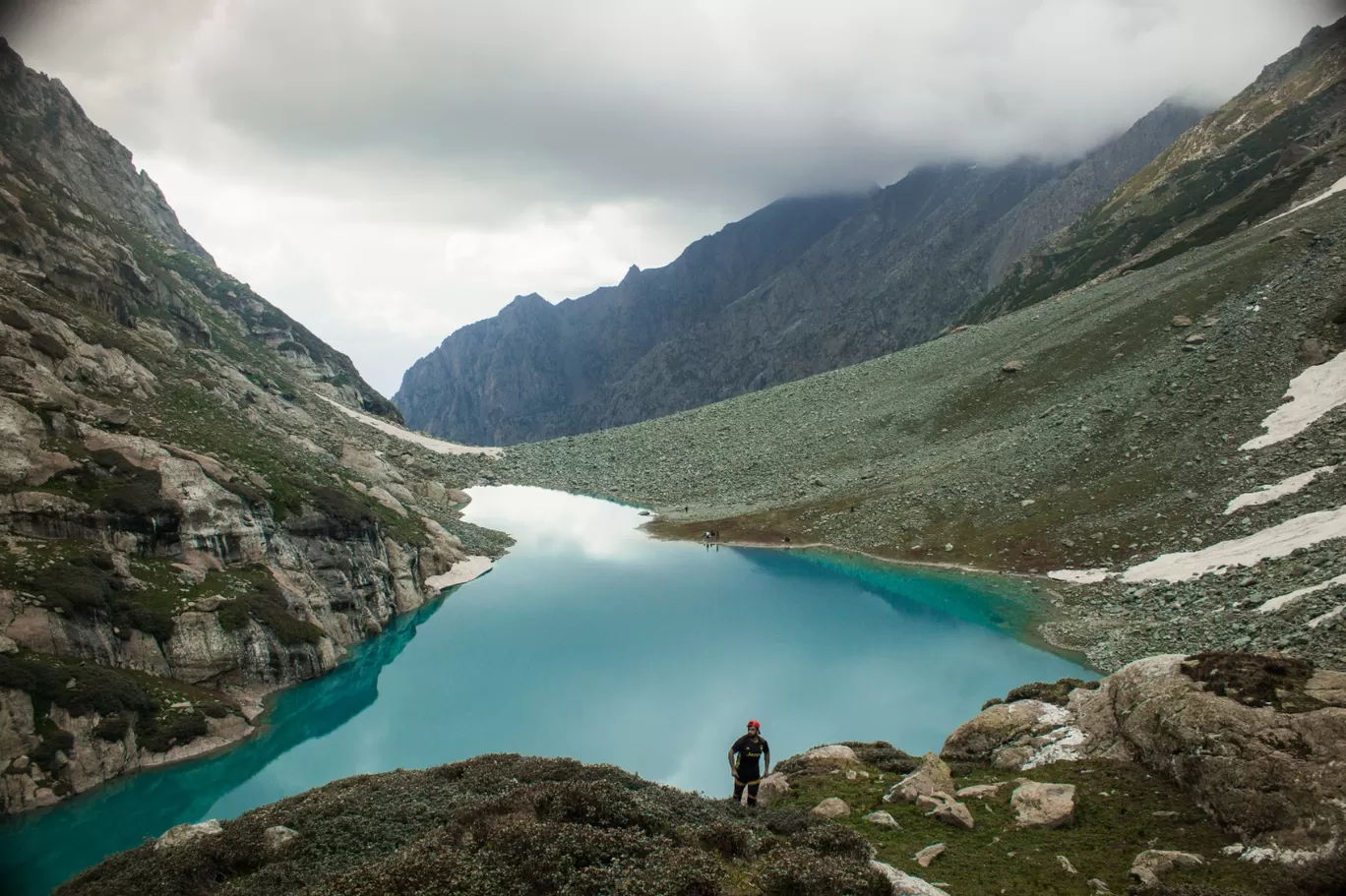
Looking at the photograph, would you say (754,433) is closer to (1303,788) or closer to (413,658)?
(413,658)

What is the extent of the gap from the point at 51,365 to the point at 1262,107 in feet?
647

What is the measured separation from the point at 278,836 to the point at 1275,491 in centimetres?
5445

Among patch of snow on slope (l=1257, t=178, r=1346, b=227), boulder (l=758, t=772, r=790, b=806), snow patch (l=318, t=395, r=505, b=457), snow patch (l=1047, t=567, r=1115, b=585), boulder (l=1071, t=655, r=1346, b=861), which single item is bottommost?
snow patch (l=1047, t=567, r=1115, b=585)

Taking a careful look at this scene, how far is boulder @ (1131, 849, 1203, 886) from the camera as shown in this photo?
39.8ft

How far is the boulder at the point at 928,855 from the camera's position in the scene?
13.7m

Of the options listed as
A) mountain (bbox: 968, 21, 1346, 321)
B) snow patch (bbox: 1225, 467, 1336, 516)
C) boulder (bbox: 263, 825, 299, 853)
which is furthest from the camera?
mountain (bbox: 968, 21, 1346, 321)

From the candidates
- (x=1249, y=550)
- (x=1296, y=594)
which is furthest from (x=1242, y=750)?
(x=1249, y=550)

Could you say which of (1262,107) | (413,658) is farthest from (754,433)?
(1262,107)

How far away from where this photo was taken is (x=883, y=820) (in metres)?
15.9

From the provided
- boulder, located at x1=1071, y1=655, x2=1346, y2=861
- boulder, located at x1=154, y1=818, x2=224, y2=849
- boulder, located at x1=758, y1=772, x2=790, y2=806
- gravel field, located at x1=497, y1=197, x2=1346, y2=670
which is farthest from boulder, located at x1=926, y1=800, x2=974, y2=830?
gravel field, located at x1=497, y1=197, x2=1346, y2=670

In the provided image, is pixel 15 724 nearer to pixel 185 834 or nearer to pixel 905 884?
pixel 185 834

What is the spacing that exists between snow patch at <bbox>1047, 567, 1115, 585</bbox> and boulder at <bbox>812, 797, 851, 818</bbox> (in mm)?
38946

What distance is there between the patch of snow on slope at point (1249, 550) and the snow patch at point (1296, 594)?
6081 millimetres

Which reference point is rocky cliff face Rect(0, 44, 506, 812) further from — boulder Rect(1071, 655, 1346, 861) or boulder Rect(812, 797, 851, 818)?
boulder Rect(1071, 655, 1346, 861)
